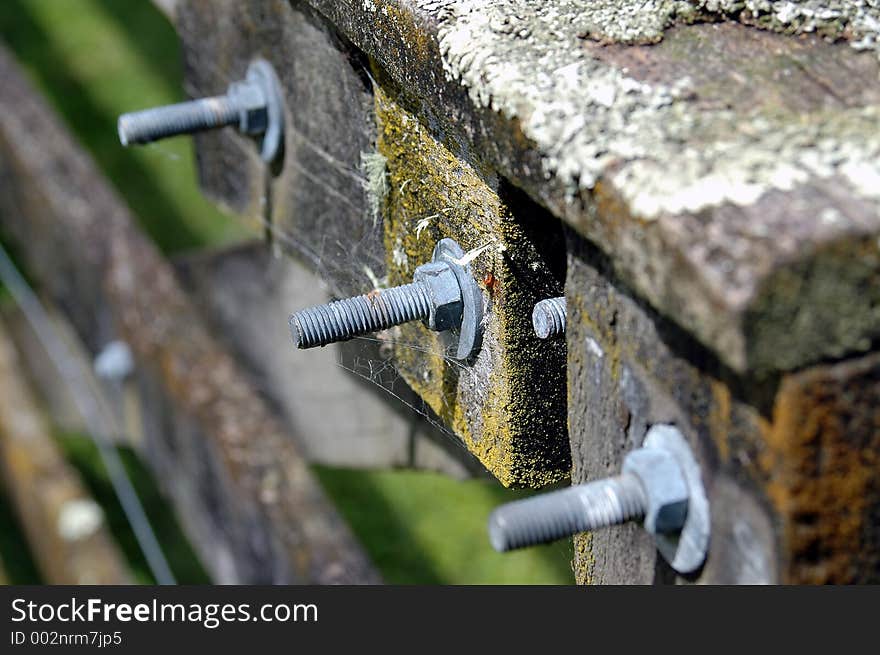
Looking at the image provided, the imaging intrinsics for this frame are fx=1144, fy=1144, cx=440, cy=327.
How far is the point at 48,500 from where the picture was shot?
4258 millimetres

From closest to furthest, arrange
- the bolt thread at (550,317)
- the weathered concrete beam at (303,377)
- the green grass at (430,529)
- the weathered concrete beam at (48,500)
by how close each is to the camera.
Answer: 1. the bolt thread at (550,317)
2. the weathered concrete beam at (303,377)
3. the weathered concrete beam at (48,500)
4. the green grass at (430,529)

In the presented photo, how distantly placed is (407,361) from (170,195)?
5105 mm

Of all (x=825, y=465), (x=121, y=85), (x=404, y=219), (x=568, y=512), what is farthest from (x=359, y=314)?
(x=121, y=85)

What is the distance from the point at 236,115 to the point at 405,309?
0.78 m

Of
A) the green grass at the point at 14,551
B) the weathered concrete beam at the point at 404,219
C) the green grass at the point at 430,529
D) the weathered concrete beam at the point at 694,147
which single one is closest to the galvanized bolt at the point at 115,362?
the green grass at the point at 14,551

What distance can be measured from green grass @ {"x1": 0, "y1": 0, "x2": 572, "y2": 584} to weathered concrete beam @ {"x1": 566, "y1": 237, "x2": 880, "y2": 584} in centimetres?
275

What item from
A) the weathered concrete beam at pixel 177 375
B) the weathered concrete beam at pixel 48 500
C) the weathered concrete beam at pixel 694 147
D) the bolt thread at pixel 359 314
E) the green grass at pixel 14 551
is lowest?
the green grass at pixel 14 551

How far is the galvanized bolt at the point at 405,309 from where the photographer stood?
1337 mm

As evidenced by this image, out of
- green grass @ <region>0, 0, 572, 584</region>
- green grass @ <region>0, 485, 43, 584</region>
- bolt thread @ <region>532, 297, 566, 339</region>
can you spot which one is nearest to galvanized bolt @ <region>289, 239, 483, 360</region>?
bolt thread @ <region>532, 297, 566, 339</region>

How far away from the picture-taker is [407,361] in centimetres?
160

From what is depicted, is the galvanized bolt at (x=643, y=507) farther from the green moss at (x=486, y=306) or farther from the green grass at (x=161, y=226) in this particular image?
the green grass at (x=161, y=226)

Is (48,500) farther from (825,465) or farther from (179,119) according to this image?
(825,465)

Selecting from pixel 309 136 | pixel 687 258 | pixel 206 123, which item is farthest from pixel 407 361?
pixel 687 258

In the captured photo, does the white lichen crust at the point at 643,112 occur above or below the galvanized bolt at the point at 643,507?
above
